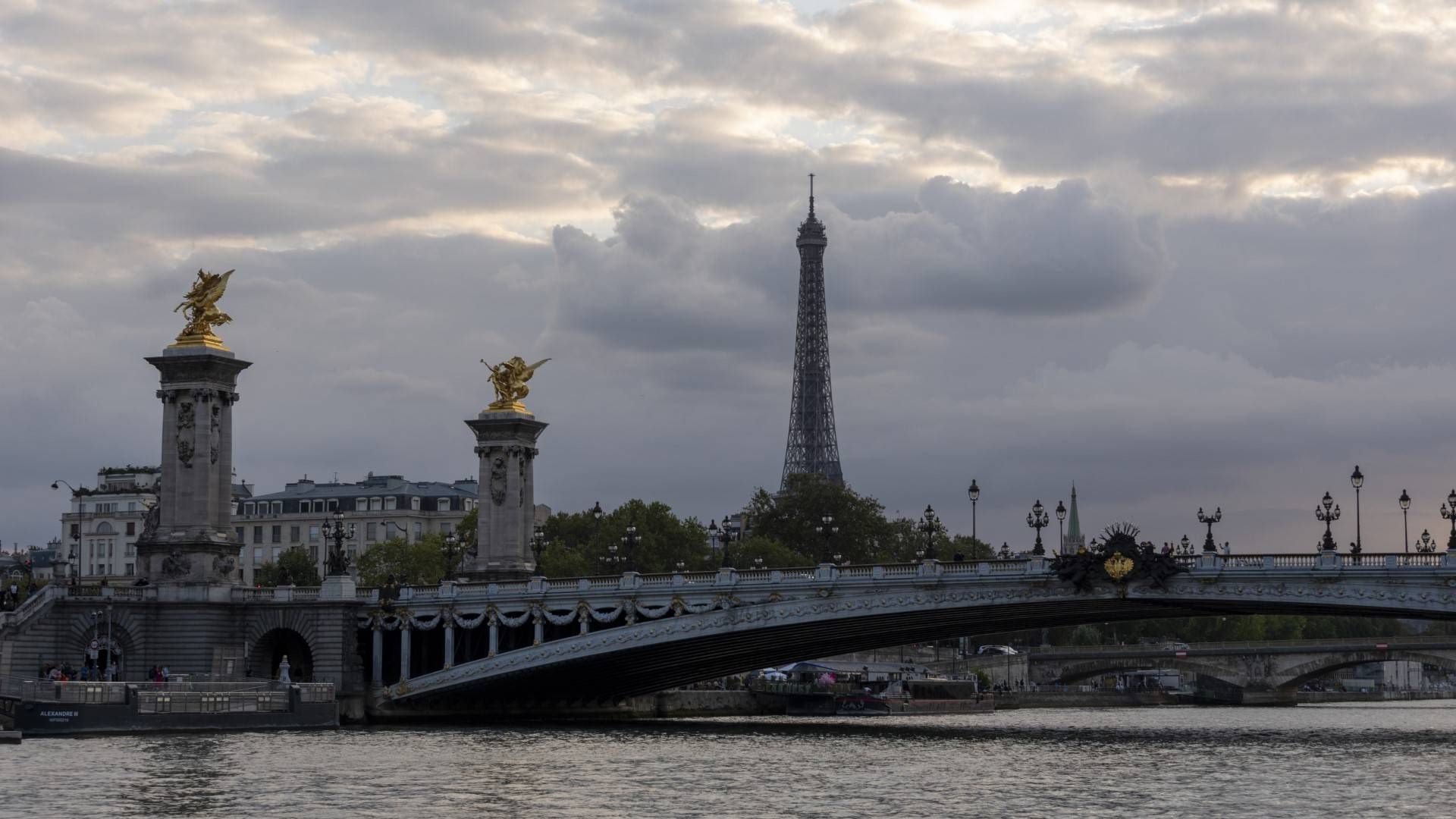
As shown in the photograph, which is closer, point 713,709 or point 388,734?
point 388,734

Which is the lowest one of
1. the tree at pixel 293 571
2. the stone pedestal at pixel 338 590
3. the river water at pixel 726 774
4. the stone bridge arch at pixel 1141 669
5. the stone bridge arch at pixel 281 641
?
the river water at pixel 726 774

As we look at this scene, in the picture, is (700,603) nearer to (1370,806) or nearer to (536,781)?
(536,781)

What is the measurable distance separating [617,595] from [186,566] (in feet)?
63.7

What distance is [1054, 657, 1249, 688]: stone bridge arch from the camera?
157m

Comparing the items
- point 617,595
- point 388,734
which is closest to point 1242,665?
point 617,595

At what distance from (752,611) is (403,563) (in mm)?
59076

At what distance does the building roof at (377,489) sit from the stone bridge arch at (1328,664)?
7194 centimetres

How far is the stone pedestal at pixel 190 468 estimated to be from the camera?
95375 millimetres

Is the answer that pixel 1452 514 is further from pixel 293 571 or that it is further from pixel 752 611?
pixel 293 571

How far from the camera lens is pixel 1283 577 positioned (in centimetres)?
7712

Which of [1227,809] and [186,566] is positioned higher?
[186,566]

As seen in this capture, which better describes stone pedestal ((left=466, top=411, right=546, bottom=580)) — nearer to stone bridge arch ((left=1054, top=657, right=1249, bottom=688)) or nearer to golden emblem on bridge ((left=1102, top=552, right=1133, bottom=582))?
golden emblem on bridge ((left=1102, top=552, right=1133, bottom=582))

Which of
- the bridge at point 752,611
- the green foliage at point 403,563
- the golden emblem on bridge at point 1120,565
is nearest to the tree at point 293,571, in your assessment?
the green foliage at point 403,563

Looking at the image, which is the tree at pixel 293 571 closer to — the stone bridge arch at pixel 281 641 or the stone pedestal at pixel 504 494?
the stone pedestal at pixel 504 494
